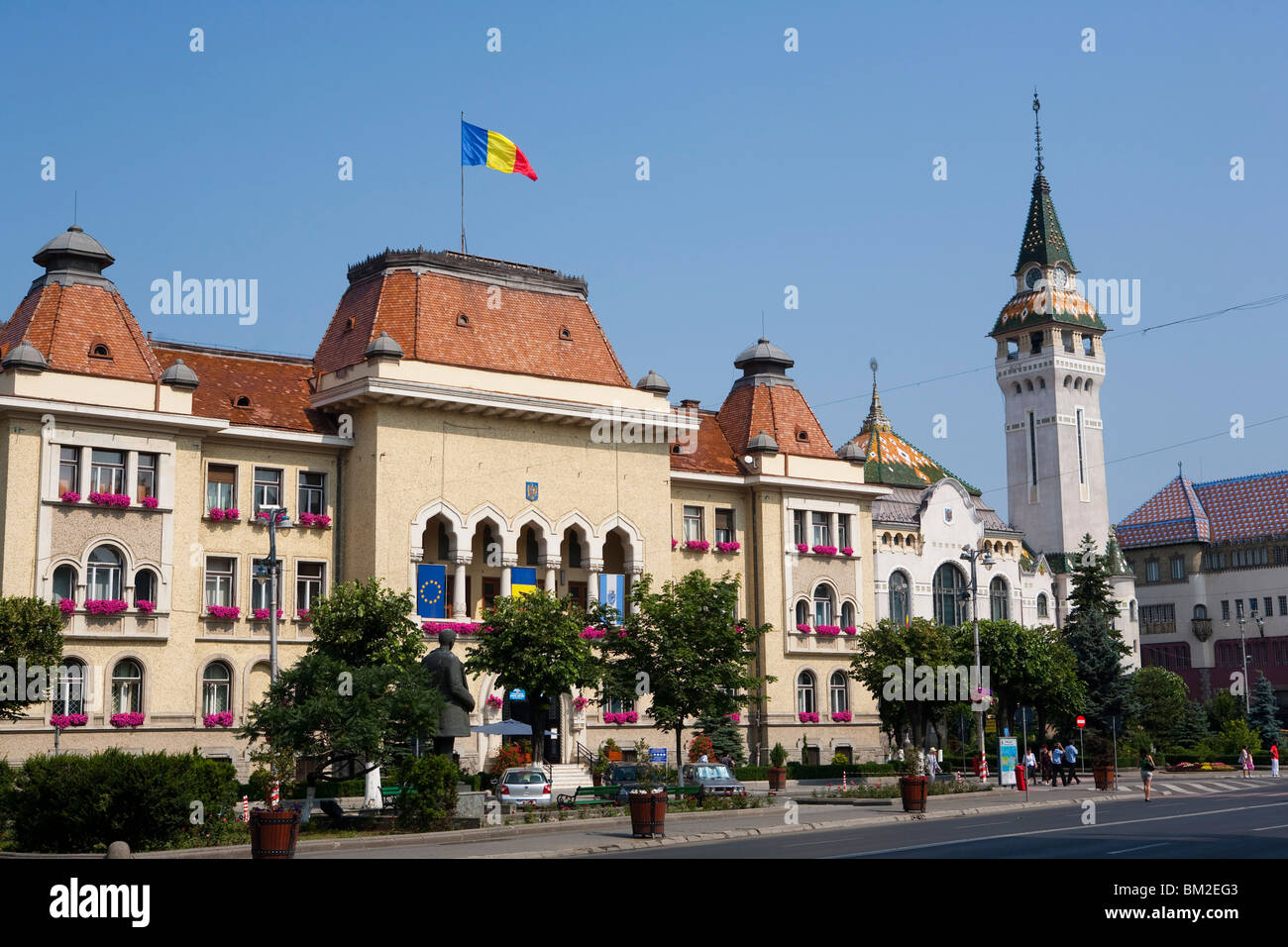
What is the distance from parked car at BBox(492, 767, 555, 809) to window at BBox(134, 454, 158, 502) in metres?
16.3

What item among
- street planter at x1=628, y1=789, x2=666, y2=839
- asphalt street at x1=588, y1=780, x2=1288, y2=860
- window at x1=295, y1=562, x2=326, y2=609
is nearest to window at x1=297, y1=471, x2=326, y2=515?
window at x1=295, y1=562, x2=326, y2=609

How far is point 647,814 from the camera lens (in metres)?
29.3

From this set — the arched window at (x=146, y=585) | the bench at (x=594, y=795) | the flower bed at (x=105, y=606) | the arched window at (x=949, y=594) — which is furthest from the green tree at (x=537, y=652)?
the arched window at (x=949, y=594)

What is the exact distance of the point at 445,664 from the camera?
1222 inches

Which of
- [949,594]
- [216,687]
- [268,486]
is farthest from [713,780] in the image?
[949,594]

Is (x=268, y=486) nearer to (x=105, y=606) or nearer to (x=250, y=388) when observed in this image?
(x=250, y=388)

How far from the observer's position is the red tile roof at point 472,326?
5284 centimetres

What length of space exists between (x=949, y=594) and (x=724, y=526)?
3132 centimetres

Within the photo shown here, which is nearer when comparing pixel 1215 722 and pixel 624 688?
pixel 624 688

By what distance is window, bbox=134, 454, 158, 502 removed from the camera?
153 ft
